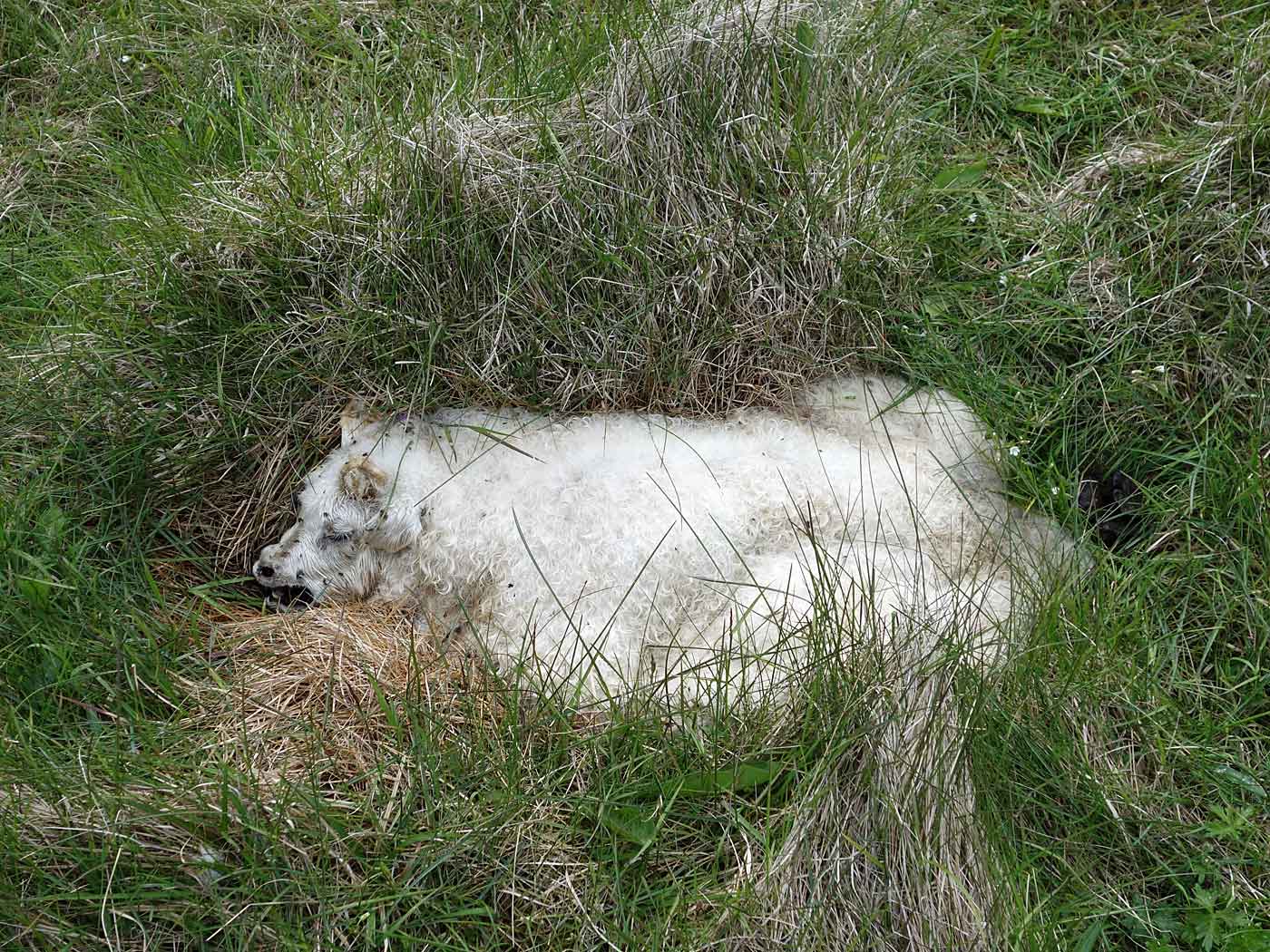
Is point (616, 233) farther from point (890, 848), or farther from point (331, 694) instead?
point (890, 848)

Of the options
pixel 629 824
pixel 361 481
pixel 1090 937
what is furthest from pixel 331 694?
pixel 1090 937

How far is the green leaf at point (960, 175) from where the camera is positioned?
3479 mm

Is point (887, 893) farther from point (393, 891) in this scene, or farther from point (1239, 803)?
point (393, 891)

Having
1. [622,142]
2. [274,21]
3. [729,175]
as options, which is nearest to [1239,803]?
[729,175]

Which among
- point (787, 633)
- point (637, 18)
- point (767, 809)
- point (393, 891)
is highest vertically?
point (637, 18)

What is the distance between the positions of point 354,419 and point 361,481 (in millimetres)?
218

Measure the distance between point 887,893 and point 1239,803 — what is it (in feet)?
3.02

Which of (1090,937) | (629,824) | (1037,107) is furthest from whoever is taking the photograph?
(1037,107)

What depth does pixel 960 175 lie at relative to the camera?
351 centimetres

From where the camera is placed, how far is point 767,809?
231 cm

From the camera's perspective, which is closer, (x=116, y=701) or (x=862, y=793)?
(x=862, y=793)

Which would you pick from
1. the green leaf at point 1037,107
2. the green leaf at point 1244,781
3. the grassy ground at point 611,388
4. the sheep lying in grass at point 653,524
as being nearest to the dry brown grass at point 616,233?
the grassy ground at point 611,388

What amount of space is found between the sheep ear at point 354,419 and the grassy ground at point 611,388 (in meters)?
0.07

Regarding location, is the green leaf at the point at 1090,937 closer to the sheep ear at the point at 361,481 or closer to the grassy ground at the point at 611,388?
the grassy ground at the point at 611,388
